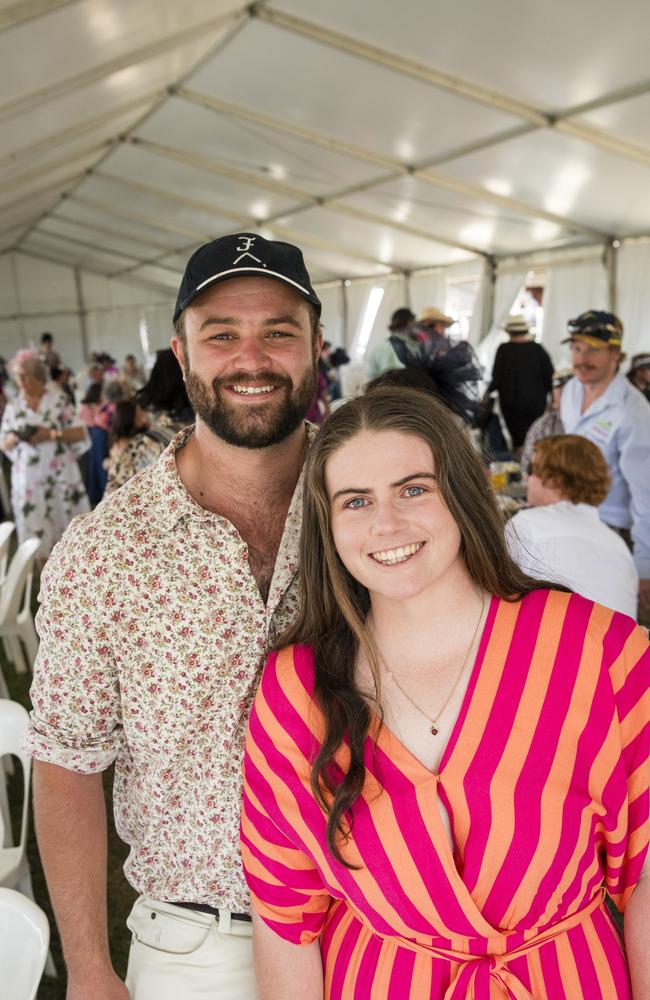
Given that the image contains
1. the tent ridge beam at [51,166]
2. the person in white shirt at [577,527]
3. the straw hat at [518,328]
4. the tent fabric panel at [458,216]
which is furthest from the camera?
the tent fabric panel at [458,216]

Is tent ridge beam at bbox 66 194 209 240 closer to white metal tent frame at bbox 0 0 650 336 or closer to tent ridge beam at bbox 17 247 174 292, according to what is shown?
white metal tent frame at bbox 0 0 650 336

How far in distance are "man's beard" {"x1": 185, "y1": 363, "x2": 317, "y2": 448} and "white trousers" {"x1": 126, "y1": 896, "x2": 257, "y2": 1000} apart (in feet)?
2.74

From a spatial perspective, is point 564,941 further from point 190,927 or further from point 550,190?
point 550,190

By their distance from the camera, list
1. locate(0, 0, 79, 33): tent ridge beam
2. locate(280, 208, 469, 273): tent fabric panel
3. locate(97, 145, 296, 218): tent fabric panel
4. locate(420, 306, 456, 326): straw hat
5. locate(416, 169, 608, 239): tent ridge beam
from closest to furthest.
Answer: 1. locate(0, 0, 79, 33): tent ridge beam
2. locate(420, 306, 456, 326): straw hat
3. locate(416, 169, 608, 239): tent ridge beam
4. locate(97, 145, 296, 218): tent fabric panel
5. locate(280, 208, 469, 273): tent fabric panel

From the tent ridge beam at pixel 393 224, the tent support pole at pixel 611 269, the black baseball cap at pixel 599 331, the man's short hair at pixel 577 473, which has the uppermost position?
the tent ridge beam at pixel 393 224

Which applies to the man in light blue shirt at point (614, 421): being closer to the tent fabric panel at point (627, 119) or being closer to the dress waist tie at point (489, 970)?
the dress waist tie at point (489, 970)

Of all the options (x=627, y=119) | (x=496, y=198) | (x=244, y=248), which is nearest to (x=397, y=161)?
(x=496, y=198)

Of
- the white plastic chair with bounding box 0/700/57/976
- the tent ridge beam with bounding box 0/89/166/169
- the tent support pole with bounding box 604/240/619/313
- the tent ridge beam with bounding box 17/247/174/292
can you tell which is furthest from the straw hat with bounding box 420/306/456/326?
the tent ridge beam with bounding box 17/247/174/292

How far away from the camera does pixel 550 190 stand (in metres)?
8.66

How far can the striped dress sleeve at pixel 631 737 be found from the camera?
1.20m

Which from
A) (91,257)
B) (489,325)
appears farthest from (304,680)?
(91,257)

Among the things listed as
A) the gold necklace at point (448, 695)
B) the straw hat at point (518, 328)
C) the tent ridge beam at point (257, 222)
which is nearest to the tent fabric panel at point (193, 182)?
the tent ridge beam at point (257, 222)

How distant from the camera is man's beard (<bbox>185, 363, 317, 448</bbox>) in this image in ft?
4.54

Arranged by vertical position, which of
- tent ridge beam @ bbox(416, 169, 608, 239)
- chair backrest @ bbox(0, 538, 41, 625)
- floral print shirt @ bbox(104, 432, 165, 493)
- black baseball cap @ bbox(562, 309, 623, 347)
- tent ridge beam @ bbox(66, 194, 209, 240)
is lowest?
chair backrest @ bbox(0, 538, 41, 625)
